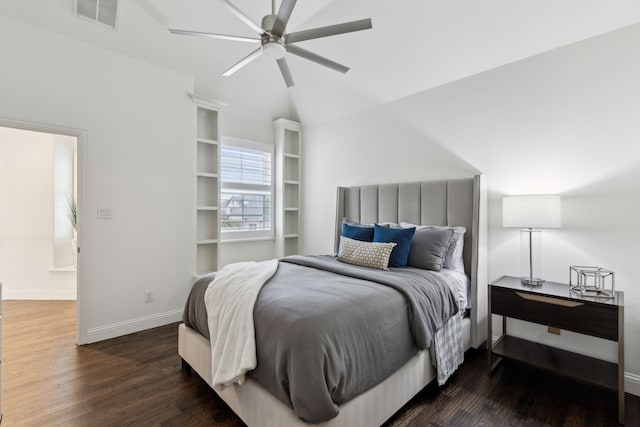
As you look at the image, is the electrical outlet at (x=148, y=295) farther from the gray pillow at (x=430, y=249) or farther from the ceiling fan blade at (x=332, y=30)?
the ceiling fan blade at (x=332, y=30)

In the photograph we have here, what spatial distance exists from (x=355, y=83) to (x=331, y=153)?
3.44 ft

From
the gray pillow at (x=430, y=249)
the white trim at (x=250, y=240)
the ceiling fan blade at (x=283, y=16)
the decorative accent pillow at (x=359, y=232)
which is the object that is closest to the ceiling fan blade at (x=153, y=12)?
the ceiling fan blade at (x=283, y=16)

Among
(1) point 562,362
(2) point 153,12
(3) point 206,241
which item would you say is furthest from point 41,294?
(1) point 562,362

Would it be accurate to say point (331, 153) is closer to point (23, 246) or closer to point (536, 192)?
point (536, 192)

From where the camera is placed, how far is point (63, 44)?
8.63ft

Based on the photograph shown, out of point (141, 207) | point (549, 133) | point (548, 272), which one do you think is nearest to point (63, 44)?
point (141, 207)

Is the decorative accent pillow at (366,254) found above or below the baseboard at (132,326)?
above

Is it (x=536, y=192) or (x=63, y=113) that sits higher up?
(x=63, y=113)

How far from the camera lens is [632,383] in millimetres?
2031

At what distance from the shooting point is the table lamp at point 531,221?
212 centimetres

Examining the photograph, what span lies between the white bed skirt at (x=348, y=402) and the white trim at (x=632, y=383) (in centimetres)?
134

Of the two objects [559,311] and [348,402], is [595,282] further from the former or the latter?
[348,402]

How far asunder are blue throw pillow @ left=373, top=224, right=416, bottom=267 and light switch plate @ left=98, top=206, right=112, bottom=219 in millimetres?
2612

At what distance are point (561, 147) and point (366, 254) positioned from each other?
1765 mm
